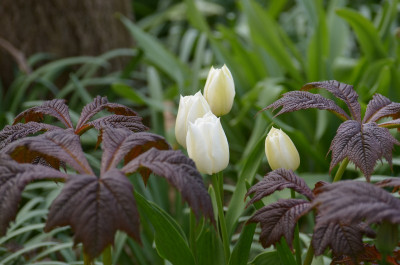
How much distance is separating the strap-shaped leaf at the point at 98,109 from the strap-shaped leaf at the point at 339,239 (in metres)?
0.36

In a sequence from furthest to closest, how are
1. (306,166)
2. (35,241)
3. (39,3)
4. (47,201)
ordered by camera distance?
(39,3)
(306,166)
(47,201)
(35,241)

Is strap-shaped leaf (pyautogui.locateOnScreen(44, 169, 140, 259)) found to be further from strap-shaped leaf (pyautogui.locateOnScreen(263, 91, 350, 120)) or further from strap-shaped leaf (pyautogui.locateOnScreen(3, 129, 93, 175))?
strap-shaped leaf (pyautogui.locateOnScreen(263, 91, 350, 120))

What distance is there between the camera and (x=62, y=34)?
7.41 feet

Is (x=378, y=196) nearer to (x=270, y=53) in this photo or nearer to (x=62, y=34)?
(x=270, y=53)

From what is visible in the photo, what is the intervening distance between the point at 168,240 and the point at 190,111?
21cm

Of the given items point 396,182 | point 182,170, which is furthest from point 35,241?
point 396,182

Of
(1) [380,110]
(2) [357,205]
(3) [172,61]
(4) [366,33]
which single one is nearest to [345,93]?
(1) [380,110]

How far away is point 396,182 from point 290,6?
11.3ft

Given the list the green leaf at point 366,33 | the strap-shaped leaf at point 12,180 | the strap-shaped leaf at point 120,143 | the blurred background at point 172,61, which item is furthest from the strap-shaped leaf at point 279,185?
the green leaf at point 366,33

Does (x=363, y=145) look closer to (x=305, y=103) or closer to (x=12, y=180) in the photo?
(x=305, y=103)

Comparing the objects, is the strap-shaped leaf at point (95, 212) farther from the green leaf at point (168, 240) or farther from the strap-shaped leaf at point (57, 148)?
the green leaf at point (168, 240)

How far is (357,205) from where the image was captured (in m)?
0.52

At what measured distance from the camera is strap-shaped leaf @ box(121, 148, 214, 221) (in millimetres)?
547

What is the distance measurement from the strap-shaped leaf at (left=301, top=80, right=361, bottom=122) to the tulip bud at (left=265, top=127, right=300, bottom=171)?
3.5 inches
